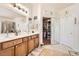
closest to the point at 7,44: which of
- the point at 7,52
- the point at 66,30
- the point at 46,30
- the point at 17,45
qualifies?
the point at 7,52

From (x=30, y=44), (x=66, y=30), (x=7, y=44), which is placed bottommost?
(x=30, y=44)

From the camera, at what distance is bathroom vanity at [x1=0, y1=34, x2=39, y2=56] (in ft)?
→ 7.79

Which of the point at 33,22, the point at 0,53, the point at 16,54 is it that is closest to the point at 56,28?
the point at 33,22

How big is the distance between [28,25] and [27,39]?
411 millimetres

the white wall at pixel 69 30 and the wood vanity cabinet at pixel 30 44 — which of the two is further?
the wood vanity cabinet at pixel 30 44

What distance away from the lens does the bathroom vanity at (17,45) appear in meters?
2.37

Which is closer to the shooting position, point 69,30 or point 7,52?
point 7,52

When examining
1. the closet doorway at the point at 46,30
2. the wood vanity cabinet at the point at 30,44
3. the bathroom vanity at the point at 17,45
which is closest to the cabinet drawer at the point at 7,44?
the bathroom vanity at the point at 17,45

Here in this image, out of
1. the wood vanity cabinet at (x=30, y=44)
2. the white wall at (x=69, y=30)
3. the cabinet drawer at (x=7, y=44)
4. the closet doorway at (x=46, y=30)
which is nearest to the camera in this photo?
the cabinet drawer at (x=7, y=44)

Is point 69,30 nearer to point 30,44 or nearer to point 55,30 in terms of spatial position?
point 55,30

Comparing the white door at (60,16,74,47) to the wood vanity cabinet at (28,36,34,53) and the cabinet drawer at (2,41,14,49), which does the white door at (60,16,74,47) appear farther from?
the cabinet drawer at (2,41,14,49)

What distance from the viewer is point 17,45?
2.86m

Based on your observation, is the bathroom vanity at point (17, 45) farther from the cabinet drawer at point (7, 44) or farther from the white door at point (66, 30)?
the white door at point (66, 30)

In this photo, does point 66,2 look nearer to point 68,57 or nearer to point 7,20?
point 68,57
